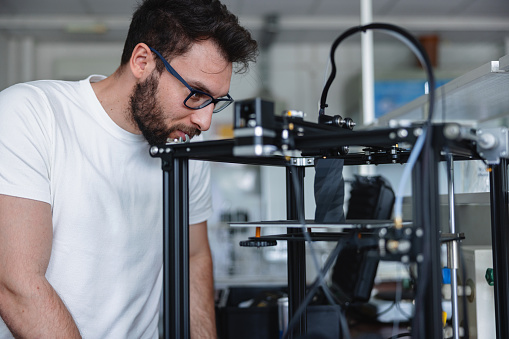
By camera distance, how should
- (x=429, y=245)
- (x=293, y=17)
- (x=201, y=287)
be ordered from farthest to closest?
(x=293, y=17) → (x=201, y=287) → (x=429, y=245)

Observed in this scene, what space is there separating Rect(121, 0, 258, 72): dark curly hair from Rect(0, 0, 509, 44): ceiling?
274cm

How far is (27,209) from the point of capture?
100 cm

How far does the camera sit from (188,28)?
3.72 feet

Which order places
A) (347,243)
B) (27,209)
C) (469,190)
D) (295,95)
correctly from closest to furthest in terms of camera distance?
(347,243)
(27,209)
(469,190)
(295,95)

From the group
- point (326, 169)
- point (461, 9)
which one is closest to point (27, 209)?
point (326, 169)

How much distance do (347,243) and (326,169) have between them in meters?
0.26

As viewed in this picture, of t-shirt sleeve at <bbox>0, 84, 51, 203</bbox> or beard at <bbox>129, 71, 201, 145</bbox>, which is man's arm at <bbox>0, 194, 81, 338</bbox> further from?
beard at <bbox>129, 71, 201, 145</bbox>

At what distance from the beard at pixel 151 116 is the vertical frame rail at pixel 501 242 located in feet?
2.03

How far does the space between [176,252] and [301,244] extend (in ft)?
1.33

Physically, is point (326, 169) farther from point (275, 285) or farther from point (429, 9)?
point (429, 9)

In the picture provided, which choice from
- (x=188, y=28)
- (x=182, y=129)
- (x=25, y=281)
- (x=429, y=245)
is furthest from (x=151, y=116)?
(x=429, y=245)

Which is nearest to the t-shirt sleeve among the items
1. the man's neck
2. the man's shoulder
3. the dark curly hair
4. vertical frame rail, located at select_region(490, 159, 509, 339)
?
the man's shoulder

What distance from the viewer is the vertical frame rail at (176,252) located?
0.78 meters

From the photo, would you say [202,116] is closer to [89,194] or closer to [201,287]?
[89,194]
